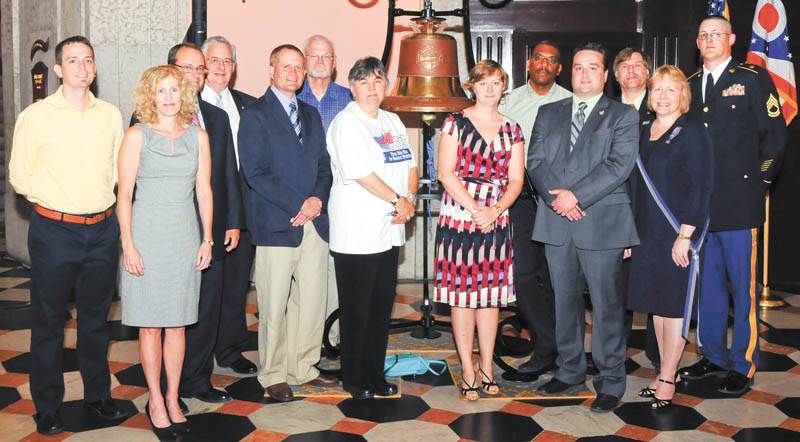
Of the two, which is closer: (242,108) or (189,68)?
(189,68)

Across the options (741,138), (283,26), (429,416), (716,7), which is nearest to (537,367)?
(429,416)

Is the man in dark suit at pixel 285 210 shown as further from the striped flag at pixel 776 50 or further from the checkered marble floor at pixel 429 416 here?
the striped flag at pixel 776 50

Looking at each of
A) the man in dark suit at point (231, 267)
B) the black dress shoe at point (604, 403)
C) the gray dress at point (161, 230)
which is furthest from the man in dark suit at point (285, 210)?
the black dress shoe at point (604, 403)

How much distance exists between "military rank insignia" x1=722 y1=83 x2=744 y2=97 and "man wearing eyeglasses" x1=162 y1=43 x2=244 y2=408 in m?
2.42

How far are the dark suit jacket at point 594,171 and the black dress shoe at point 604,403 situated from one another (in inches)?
27.8

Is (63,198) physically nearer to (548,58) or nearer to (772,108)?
(548,58)

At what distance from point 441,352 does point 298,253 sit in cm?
124

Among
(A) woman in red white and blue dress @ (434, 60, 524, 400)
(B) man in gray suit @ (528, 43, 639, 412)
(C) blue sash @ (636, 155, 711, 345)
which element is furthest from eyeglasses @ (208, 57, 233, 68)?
(C) blue sash @ (636, 155, 711, 345)

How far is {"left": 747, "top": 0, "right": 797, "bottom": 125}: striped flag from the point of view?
520 cm

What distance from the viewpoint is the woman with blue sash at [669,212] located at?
3559 millimetres

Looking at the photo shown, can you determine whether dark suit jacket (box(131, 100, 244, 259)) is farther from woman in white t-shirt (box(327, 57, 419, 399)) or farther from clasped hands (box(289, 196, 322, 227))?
woman in white t-shirt (box(327, 57, 419, 399))

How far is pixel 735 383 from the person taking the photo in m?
3.92

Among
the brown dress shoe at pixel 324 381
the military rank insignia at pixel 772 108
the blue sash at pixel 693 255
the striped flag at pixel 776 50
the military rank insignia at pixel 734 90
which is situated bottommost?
the brown dress shoe at pixel 324 381

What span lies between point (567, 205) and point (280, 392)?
161 cm
